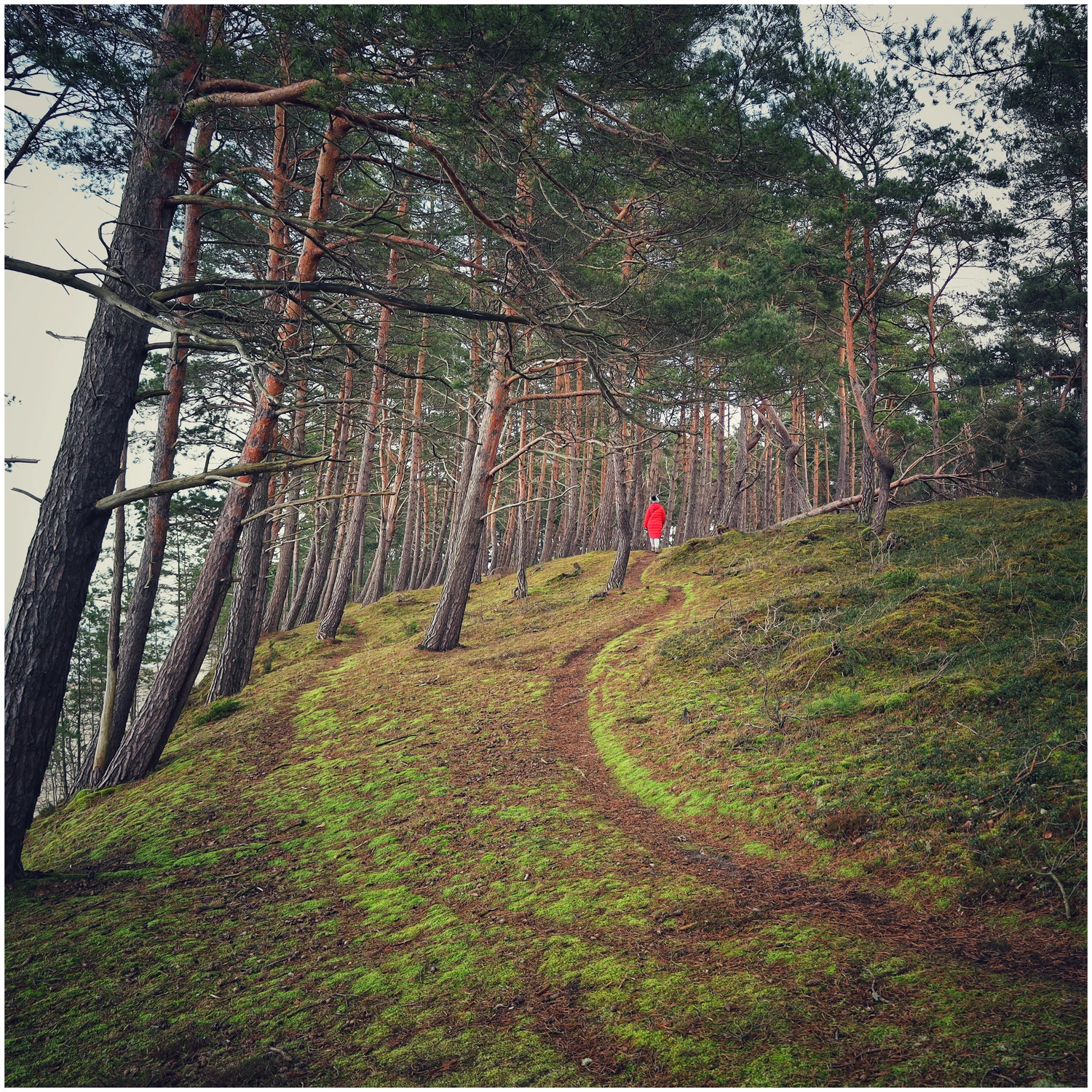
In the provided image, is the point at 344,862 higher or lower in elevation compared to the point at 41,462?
lower

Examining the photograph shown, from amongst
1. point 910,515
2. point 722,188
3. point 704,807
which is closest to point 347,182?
point 722,188

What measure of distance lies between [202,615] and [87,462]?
4.61 metres

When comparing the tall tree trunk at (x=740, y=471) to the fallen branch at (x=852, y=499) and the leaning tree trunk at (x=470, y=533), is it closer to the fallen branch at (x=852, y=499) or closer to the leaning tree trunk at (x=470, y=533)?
the fallen branch at (x=852, y=499)

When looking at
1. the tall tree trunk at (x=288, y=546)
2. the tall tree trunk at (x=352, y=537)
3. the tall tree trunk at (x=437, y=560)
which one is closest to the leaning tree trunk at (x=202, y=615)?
the tall tree trunk at (x=288, y=546)

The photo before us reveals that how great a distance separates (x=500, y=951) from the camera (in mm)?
4043

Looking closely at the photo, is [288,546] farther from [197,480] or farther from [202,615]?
[197,480]

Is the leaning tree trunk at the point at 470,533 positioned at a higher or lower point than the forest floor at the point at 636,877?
higher

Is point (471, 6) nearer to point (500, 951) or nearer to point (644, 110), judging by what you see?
point (644, 110)

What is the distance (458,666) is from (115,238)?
28.1ft

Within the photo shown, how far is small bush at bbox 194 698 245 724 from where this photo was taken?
37.0 ft

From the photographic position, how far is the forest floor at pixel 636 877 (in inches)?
123

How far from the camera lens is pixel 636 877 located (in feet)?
15.9

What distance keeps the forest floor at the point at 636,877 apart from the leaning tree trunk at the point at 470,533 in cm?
365

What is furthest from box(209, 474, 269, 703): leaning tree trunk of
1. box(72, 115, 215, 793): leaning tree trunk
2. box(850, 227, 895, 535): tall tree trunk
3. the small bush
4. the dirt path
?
box(850, 227, 895, 535): tall tree trunk
